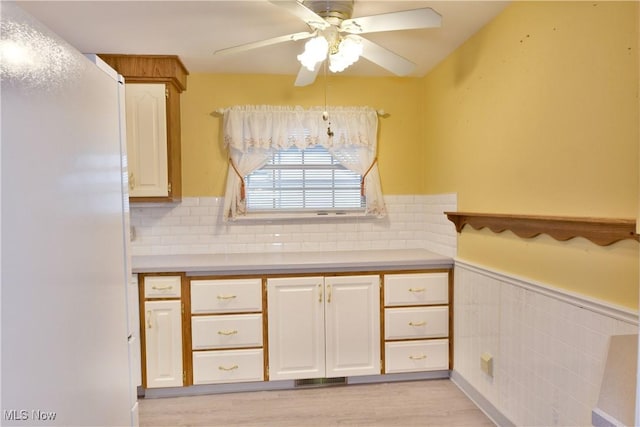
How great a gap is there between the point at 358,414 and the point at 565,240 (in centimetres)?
151

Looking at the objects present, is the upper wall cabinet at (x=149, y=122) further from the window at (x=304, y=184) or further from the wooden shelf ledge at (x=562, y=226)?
the wooden shelf ledge at (x=562, y=226)

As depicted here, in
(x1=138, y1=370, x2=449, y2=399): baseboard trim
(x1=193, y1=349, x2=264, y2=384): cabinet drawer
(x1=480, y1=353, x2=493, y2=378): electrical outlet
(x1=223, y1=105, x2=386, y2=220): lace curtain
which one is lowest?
(x1=138, y1=370, x2=449, y2=399): baseboard trim

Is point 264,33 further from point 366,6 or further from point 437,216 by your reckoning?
point 437,216

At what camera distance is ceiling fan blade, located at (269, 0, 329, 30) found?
1489 mm

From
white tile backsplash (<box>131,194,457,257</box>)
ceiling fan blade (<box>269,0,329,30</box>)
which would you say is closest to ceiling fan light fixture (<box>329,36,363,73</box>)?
ceiling fan blade (<box>269,0,329,30</box>)

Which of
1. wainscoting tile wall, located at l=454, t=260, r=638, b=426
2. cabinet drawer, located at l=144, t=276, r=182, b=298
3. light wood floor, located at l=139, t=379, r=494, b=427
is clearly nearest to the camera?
wainscoting tile wall, located at l=454, t=260, r=638, b=426

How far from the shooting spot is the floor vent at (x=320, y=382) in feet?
8.03

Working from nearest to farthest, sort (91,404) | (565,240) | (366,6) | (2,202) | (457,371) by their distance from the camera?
1. (2,202)
2. (91,404)
3. (565,240)
4. (366,6)
5. (457,371)

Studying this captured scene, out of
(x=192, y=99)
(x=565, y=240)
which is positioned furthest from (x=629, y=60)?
(x=192, y=99)

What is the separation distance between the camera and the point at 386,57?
74.4 inches

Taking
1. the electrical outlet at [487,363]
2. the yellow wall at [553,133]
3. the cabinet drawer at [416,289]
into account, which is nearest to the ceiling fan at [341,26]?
the yellow wall at [553,133]

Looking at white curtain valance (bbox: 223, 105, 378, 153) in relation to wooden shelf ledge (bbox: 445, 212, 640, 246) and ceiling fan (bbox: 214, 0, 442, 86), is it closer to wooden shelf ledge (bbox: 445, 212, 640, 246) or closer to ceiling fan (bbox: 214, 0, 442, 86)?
ceiling fan (bbox: 214, 0, 442, 86)

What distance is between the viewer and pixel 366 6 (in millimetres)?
1833

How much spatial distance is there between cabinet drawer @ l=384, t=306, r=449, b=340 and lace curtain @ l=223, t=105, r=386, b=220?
0.84m
